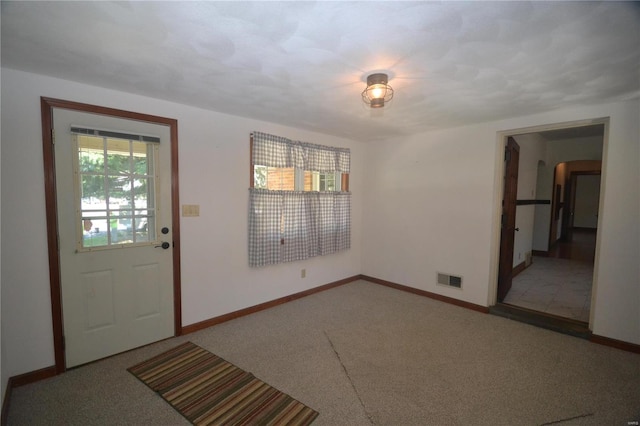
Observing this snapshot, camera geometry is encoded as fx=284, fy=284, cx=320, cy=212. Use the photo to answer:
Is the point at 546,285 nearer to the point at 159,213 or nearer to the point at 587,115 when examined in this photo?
the point at 587,115

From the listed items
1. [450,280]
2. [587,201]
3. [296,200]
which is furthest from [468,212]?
[587,201]

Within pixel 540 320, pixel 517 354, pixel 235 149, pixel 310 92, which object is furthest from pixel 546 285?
pixel 235 149

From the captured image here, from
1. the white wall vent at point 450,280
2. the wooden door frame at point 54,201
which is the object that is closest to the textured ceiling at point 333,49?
the wooden door frame at point 54,201

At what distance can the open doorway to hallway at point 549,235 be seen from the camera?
3764 mm

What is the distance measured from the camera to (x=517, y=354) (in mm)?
2590

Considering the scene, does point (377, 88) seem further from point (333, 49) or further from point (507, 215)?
point (507, 215)

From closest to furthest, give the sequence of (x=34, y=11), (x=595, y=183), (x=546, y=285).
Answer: (x=34, y=11) → (x=546, y=285) → (x=595, y=183)

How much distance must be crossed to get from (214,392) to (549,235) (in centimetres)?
728

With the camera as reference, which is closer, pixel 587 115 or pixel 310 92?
pixel 310 92

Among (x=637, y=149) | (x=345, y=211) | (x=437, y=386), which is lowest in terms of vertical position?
(x=437, y=386)

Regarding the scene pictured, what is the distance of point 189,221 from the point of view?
2896 millimetres

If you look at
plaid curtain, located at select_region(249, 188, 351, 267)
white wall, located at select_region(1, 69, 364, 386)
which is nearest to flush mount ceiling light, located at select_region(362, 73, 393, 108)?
white wall, located at select_region(1, 69, 364, 386)

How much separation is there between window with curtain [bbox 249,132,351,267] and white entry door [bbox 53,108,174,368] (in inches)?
38.0

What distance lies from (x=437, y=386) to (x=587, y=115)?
296 centimetres
